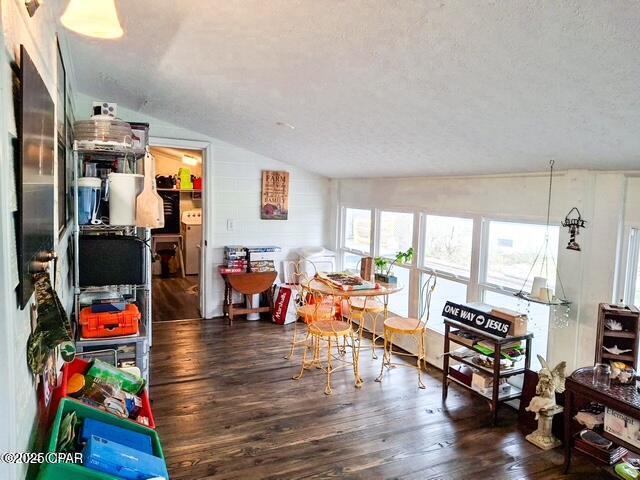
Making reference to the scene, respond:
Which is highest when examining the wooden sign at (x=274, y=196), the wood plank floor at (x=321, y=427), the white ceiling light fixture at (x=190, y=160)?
the white ceiling light fixture at (x=190, y=160)

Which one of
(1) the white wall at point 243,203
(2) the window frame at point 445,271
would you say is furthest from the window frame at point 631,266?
(1) the white wall at point 243,203

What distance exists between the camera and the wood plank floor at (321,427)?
244 cm

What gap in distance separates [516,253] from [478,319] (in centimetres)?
60

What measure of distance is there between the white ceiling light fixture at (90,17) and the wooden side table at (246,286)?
374 centimetres

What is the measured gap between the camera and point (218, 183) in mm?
5211

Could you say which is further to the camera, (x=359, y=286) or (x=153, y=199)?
(x=359, y=286)

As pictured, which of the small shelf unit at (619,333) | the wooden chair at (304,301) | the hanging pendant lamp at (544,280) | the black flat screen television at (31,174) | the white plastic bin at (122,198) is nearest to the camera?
the black flat screen television at (31,174)

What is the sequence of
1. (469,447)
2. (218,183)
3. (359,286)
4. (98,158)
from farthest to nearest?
(218,183)
(359,286)
(98,158)
(469,447)

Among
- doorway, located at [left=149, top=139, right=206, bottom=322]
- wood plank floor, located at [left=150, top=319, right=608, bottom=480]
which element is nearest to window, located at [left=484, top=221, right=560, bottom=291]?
wood plank floor, located at [left=150, top=319, right=608, bottom=480]

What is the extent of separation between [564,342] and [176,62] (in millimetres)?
3050

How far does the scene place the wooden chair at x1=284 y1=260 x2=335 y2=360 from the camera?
394cm

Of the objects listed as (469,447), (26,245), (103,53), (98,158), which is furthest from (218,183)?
(26,245)

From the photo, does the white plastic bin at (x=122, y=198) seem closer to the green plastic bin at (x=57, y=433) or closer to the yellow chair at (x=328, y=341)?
the yellow chair at (x=328, y=341)

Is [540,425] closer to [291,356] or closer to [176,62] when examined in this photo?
[291,356]
